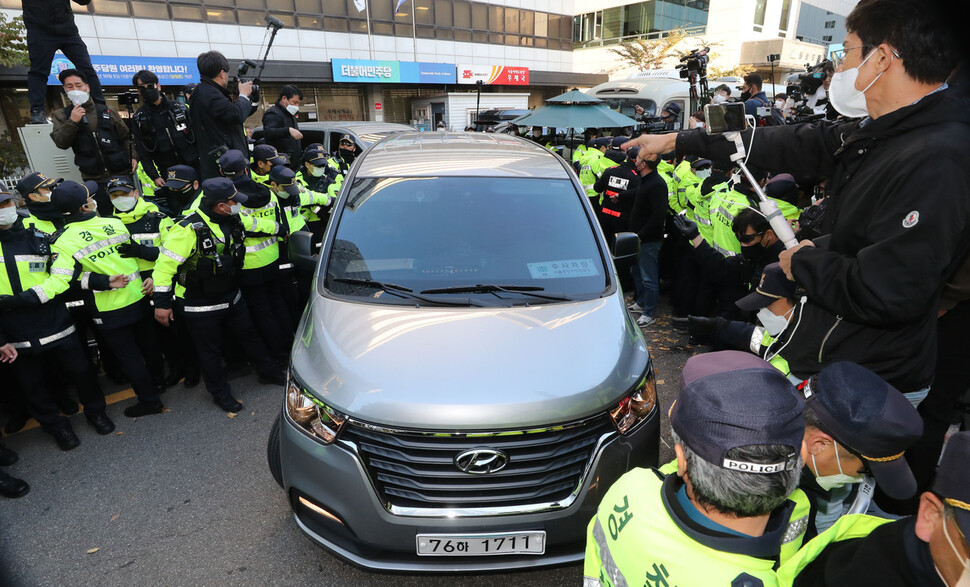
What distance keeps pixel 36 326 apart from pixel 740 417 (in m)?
4.31

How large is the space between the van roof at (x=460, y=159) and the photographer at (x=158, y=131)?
362cm

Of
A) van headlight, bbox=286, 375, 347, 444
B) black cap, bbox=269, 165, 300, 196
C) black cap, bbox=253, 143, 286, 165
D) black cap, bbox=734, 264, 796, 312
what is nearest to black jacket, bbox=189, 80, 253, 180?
black cap, bbox=253, 143, 286, 165

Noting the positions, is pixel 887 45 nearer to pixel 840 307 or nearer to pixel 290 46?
pixel 840 307

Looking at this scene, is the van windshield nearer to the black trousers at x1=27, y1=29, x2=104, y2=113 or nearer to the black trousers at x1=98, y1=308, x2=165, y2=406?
the black trousers at x1=98, y1=308, x2=165, y2=406

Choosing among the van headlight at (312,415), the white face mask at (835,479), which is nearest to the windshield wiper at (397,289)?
the van headlight at (312,415)

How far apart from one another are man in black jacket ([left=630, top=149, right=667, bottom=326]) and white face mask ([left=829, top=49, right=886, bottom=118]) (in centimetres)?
317

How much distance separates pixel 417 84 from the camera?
2730cm

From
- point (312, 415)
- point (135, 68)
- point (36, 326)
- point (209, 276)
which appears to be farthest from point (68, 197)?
point (135, 68)

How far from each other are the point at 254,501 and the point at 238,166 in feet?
8.59

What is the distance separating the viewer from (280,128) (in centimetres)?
718

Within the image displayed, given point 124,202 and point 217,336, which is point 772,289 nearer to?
point 217,336

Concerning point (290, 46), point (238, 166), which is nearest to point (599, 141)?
point (238, 166)

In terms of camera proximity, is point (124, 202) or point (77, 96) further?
point (77, 96)

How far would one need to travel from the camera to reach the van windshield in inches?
108
